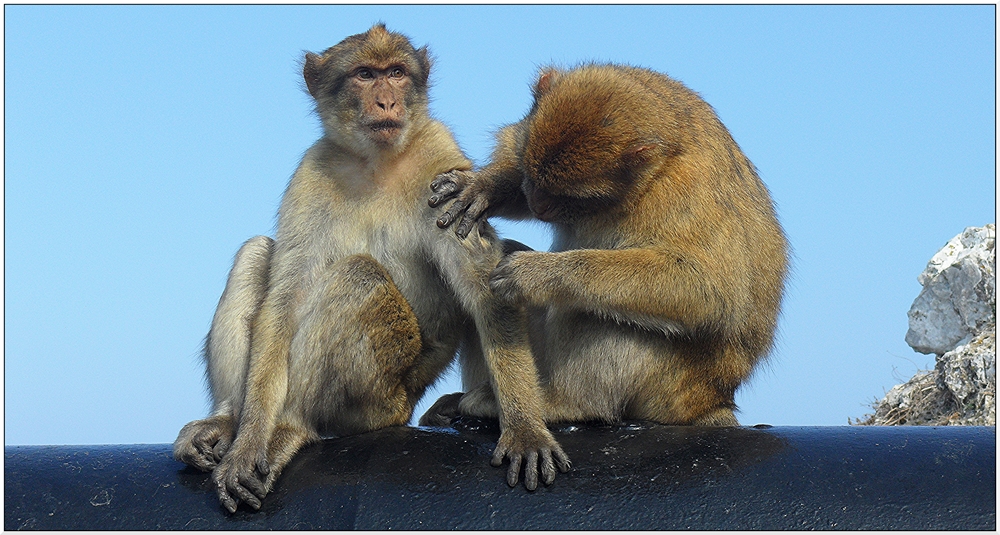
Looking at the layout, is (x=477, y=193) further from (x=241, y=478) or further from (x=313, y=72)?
(x=241, y=478)

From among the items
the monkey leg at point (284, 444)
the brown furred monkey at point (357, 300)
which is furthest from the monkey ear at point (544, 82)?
the monkey leg at point (284, 444)

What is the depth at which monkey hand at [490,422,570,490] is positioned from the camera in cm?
430

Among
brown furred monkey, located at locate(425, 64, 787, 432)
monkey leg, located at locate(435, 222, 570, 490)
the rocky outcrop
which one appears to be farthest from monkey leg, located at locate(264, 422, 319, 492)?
the rocky outcrop

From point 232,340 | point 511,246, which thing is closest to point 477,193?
point 511,246

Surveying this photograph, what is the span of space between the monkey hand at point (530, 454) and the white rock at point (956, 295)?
38.3 feet

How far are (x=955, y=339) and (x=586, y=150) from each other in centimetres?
1192

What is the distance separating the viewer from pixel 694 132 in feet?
17.6

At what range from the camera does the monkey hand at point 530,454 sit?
430cm

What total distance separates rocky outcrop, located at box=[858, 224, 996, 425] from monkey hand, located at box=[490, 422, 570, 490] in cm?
822

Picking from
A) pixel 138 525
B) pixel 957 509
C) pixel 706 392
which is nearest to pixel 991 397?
pixel 706 392

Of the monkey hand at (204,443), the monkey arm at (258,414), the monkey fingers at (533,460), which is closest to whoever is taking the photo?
the monkey fingers at (533,460)

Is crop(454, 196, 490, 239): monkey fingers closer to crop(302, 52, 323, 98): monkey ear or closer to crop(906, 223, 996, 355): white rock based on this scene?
crop(302, 52, 323, 98): monkey ear

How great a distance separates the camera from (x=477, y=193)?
535cm

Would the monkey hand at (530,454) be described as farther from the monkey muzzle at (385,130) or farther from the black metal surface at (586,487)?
the monkey muzzle at (385,130)
